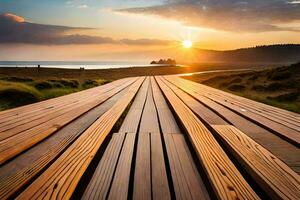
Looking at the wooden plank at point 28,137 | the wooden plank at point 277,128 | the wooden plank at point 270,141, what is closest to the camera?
the wooden plank at point 270,141

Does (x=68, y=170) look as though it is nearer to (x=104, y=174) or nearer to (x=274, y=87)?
(x=104, y=174)

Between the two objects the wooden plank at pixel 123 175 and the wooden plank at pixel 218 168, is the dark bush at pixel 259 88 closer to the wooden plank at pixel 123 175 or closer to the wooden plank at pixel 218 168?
the wooden plank at pixel 218 168

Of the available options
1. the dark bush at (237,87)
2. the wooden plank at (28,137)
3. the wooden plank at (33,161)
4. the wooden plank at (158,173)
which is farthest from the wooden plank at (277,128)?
the dark bush at (237,87)

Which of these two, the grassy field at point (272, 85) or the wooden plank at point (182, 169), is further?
the grassy field at point (272, 85)

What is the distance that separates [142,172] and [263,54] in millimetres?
A: 182531

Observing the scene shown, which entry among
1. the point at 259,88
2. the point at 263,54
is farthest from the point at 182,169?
the point at 263,54

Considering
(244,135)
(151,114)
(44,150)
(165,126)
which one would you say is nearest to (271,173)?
(244,135)

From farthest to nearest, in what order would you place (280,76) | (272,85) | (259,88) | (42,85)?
(280,76), (259,88), (272,85), (42,85)

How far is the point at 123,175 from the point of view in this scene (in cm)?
162

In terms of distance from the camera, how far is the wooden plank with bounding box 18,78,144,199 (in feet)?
4.53

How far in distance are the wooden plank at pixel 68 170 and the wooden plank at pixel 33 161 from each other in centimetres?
7

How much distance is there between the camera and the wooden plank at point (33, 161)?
1.49 m

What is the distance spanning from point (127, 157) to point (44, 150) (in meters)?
0.70

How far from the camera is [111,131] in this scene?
2.71 metres
